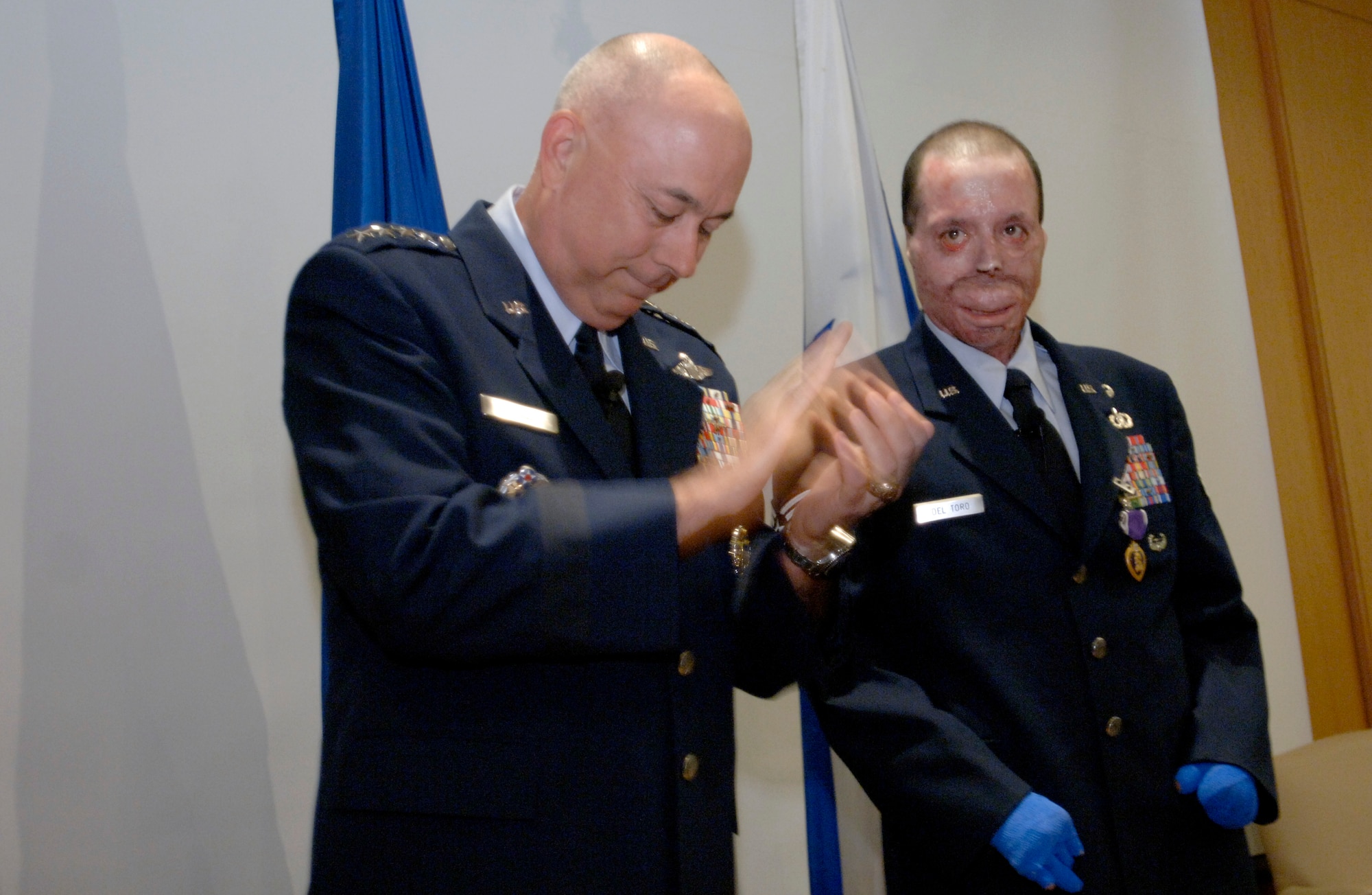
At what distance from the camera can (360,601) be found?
105cm

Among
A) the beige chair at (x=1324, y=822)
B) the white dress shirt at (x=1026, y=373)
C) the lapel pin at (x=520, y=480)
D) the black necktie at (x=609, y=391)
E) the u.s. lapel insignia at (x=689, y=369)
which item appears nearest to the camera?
the lapel pin at (x=520, y=480)

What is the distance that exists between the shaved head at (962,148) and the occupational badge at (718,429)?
2.46 feet

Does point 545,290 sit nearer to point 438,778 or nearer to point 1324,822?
point 438,778

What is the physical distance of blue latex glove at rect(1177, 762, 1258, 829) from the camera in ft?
5.32

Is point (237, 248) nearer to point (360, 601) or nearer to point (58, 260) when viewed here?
point (58, 260)

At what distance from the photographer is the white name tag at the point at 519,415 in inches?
46.2

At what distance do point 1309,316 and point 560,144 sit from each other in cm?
350

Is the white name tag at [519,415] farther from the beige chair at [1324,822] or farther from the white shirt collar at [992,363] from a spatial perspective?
the beige chair at [1324,822]

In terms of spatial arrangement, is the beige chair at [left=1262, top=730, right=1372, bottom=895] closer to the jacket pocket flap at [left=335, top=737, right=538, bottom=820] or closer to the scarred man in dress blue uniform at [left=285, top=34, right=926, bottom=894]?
the scarred man in dress blue uniform at [left=285, top=34, right=926, bottom=894]

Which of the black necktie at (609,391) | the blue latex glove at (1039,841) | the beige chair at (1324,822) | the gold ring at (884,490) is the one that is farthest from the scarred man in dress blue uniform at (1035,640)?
the beige chair at (1324,822)

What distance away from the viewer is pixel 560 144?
1382mm

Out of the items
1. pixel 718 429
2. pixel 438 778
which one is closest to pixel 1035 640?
pixel 718 429

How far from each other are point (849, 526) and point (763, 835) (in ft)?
5.02

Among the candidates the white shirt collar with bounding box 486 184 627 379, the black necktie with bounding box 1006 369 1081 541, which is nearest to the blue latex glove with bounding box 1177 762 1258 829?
the black necktie with bounding box 1006 369 1081 541
